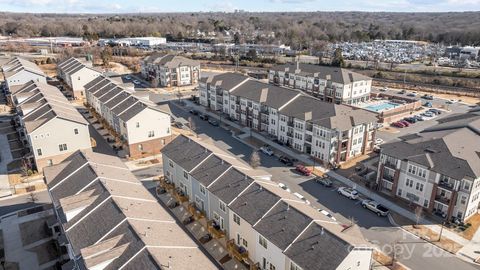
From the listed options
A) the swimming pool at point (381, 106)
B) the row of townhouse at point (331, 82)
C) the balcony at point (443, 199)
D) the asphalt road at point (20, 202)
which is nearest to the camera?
the balcony at point (443, 199)

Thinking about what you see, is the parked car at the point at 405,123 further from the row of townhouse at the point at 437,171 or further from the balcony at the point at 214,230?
the balcony at the point at 214,230

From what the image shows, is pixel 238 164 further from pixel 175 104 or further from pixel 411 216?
pixel 175 104

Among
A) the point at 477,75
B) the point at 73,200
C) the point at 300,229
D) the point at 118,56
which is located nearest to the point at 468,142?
the point at 300,229

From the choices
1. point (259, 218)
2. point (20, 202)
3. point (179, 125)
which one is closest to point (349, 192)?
point (259, 218)

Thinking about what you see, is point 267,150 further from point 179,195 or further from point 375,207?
point 375,207

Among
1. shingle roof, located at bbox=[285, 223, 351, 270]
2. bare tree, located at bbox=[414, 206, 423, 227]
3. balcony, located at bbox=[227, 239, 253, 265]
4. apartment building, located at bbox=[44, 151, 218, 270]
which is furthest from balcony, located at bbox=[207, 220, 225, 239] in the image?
bare tree, located at bbox=[414, 206, 423, 227]

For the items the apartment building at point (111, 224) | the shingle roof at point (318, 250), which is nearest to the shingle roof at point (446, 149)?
the shingle roof at point (318, 250)

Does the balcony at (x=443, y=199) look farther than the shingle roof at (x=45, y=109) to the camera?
No
